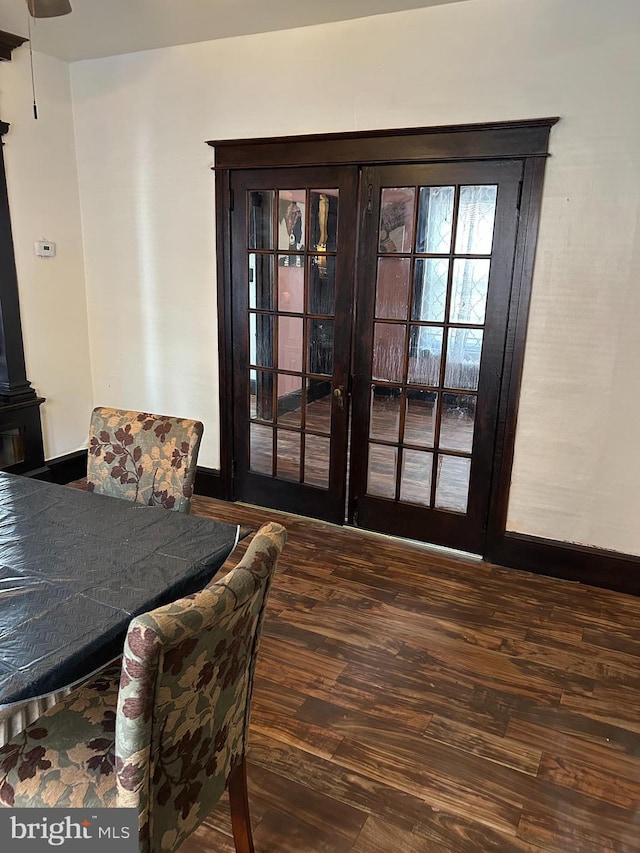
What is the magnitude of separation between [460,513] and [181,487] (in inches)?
69.7

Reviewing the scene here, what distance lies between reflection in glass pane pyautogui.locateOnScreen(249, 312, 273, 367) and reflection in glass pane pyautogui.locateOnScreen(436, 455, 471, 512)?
1.24 m

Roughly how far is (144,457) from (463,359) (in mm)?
1768

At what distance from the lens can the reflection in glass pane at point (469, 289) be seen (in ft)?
10.2

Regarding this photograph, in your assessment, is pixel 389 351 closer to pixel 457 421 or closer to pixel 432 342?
pixel 432 342

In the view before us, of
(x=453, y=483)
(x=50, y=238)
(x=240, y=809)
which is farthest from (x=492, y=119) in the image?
(x=240, y=809)

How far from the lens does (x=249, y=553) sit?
4.37 feet

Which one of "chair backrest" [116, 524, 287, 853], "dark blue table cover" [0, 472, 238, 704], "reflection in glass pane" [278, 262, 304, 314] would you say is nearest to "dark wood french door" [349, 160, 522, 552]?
"reflection in glass pane" [278, 262, 304, 314]

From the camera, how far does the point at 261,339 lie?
3771mm

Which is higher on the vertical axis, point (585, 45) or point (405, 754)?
point (585, 45)

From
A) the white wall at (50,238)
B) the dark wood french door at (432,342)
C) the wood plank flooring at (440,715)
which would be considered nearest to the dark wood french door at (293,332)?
the dark wood french door at (432,342)

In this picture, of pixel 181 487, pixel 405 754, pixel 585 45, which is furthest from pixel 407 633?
pixel 585 45

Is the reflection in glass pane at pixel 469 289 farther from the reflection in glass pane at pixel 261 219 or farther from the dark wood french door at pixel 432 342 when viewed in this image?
the reflection in glass pane at pixel 261 219

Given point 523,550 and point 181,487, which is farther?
point 523,550

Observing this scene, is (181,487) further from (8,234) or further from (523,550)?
(8,234)
